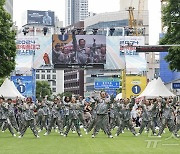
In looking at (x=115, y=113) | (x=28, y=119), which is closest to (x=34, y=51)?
(x=115, y=113)

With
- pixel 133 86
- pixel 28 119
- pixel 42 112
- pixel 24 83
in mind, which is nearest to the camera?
pixel 28 119

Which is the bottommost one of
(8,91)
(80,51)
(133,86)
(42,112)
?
(133,86)

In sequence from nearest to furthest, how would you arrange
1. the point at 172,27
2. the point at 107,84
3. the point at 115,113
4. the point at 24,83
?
1. the point at 115,113
2. the point at 172,27
3. the point at 24,83
4. the point at 107,84

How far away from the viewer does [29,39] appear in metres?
51.2

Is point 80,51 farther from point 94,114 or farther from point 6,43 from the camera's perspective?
point 94,114

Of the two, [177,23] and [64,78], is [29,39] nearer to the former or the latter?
[177,23]

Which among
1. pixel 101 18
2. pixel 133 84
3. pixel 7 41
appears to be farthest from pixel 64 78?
pixel 7 41

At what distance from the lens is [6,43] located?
39250 millimetres

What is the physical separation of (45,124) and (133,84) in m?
25.7

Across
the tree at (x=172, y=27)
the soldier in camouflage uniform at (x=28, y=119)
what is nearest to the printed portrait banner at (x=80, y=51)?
the tree at (x=172, y=27)

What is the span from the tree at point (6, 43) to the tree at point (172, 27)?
35.7 ft

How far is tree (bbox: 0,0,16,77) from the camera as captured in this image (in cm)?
3906

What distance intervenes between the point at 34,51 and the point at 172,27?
17571 millimetres

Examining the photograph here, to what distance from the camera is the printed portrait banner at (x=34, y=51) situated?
50688 millimetres
